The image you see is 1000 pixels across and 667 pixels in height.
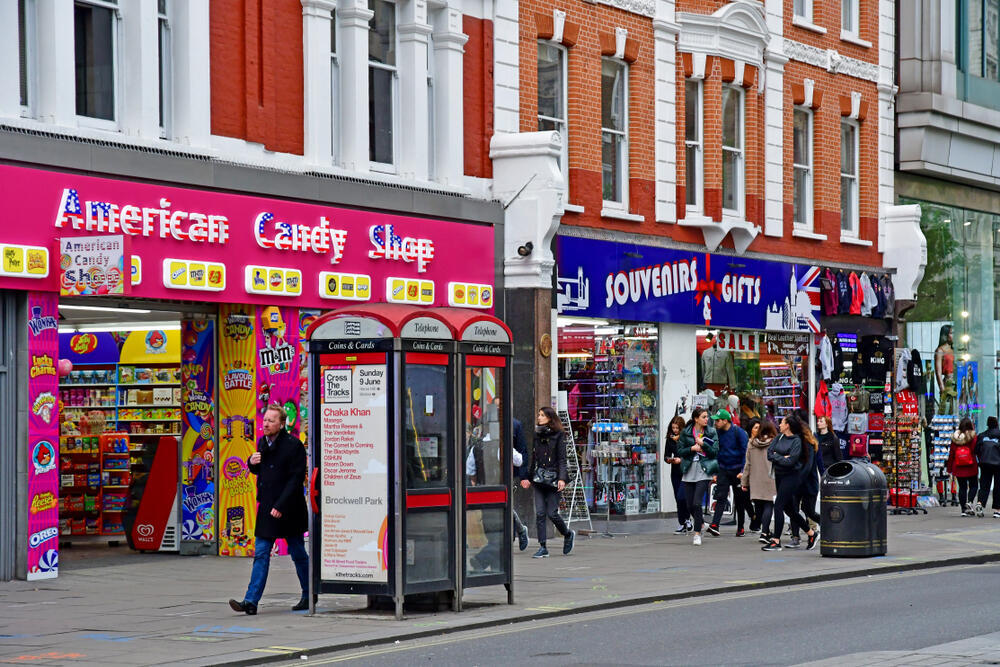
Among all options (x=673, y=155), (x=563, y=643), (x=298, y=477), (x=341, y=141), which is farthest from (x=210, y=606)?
(x=673, y=155)

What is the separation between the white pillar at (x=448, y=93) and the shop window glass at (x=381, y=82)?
30.7 inches

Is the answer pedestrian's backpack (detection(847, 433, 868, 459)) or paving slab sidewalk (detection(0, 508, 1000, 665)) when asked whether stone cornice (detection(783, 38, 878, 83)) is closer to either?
pedestrian's backpack (detection(847, 433, 868, 459))

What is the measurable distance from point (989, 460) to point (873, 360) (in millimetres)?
5309

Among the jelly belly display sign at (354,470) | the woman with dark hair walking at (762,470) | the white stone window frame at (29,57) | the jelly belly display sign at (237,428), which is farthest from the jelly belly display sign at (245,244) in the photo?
the woman with dark hair walking at (762,470)

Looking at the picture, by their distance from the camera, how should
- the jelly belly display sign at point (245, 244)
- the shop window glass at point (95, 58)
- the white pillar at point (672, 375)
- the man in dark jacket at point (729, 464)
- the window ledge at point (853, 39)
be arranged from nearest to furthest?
the jelly belly display sign at point (245, 244) < the shop window glass at point (95, 58) < the man in dark jacket at point (729, 464) < the white pillar at point (672, 375) < the window ledge at point (853, 39)

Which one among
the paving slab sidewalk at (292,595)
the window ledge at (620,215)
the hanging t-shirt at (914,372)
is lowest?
the paving slab sidewalk at (292,595)

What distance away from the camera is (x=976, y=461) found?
2717 centimetres

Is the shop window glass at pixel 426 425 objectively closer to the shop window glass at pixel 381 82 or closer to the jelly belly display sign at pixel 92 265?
the jelly belly display sign at pixel 92 265

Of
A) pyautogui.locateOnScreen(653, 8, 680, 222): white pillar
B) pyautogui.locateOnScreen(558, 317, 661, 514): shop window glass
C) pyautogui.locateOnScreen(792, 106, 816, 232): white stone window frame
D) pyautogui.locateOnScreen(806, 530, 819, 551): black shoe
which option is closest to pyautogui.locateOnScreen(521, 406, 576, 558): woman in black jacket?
pyautogui.locateOnScreen(806, 530, 819, 551): black shoe

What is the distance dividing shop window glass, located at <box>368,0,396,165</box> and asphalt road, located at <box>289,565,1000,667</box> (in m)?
8.89

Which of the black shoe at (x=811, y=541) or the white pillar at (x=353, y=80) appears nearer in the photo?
the black shoe at (x=811, y=541)

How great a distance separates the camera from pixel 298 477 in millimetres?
14000

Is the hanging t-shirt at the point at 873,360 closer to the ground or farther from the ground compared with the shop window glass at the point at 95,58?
closer to the ground

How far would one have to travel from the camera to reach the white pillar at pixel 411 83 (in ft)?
71.8
